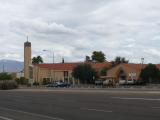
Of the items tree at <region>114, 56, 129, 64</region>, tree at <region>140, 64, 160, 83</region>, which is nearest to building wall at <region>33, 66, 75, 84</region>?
tree at <region>114, 56, 129, 64</region>

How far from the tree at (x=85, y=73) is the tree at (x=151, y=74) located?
18767mm

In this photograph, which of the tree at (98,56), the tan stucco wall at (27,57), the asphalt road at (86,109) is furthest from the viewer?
the tree at (98,56)

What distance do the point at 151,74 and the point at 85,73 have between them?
22.3 m

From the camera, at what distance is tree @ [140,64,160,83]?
117 m

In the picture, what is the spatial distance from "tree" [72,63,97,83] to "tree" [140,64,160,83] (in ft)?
61.6

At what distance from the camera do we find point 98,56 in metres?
188

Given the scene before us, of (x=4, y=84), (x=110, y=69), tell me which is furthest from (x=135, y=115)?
(x=110, y=69)

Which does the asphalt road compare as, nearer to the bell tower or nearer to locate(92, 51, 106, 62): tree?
the bell tower

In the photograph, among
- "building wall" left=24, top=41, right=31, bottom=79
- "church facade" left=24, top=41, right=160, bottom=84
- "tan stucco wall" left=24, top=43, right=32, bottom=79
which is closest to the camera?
"building wall" left=24, top=41, right=31, bottom=79

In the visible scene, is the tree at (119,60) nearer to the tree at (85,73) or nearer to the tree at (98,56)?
the tree at (98,56)

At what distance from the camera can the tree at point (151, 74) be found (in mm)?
116938

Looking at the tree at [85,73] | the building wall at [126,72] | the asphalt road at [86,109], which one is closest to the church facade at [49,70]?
the building wall at [126,72]

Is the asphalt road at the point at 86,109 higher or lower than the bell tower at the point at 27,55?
lower

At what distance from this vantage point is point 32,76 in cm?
16700
